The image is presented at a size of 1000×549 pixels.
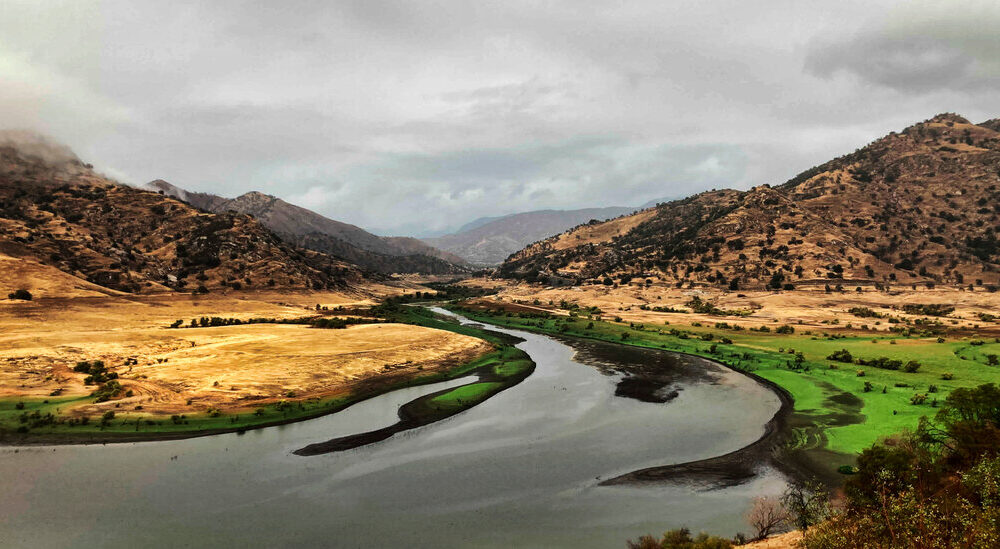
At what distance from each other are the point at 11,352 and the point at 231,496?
A: 51.7 m

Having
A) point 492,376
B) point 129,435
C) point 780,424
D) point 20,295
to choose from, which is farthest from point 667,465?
point 20,295

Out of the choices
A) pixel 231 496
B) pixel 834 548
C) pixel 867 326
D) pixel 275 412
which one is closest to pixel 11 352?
pixel 275 412

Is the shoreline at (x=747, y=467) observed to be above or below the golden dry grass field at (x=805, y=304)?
below

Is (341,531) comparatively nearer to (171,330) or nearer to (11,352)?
(11,352)

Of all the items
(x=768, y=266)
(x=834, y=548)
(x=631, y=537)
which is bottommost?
(x=631, y=537)

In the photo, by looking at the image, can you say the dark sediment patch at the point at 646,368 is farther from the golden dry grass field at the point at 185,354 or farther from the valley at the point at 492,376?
the golden dry grass field at the point at 185,354

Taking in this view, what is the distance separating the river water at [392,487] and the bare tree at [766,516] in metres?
1.00

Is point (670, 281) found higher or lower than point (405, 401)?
higher

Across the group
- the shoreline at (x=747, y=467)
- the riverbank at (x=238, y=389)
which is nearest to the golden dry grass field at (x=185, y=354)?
the riverbank at (x=238, y=389)

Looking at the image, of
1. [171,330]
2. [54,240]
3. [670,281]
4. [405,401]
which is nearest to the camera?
[405,401]

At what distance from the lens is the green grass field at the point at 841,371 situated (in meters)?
48.0

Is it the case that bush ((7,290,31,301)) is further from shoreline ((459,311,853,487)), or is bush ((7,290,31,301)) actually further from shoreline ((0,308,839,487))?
shoreline ((459,311,853,487))

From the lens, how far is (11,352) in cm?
6059

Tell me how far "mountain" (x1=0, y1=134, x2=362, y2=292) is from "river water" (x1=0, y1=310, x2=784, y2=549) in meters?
103
